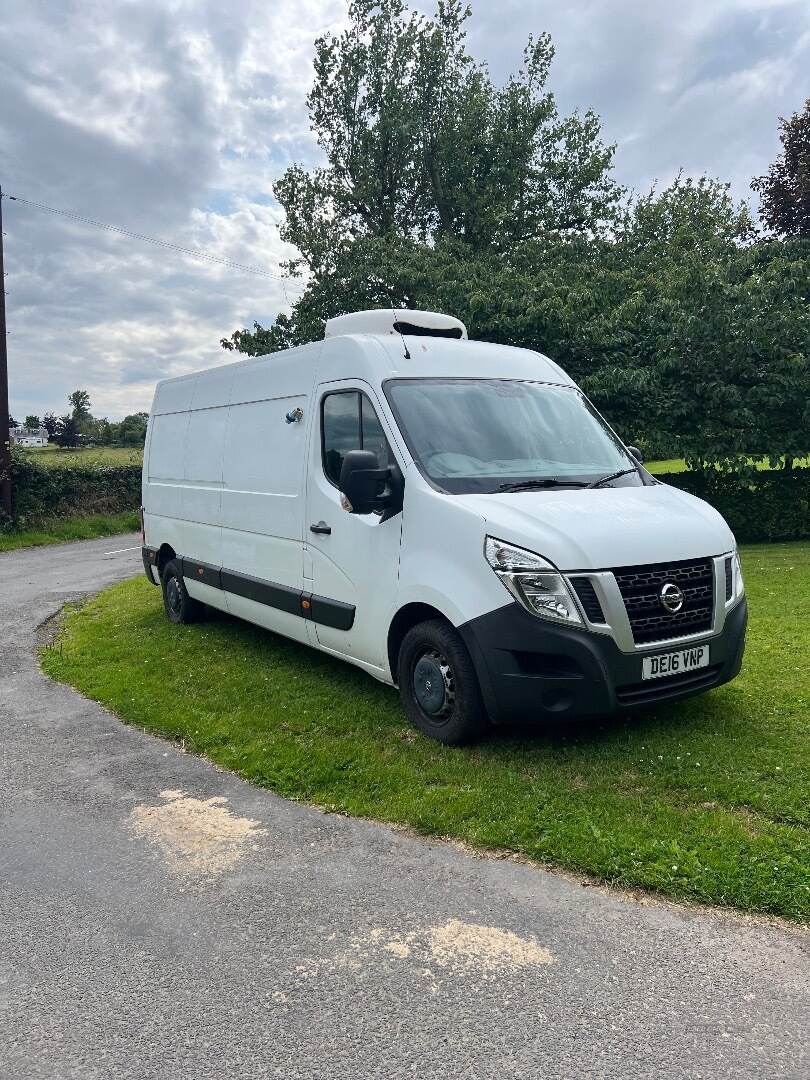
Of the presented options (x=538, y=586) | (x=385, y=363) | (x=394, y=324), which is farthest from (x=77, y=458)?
(x=538, y=586)

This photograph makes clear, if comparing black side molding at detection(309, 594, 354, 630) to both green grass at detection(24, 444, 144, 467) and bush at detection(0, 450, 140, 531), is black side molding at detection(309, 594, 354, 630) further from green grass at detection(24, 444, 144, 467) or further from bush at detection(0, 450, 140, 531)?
green grass at detection(24, 444, 144, 467)

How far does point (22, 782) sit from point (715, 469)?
13.1 m

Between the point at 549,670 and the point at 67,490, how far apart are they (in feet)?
72.8

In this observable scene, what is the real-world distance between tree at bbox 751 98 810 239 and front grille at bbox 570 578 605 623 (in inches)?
765

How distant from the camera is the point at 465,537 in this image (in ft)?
14.9

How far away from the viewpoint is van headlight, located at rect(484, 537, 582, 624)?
4.28 meters

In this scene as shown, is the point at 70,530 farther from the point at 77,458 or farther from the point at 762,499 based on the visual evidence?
the point at 762,499

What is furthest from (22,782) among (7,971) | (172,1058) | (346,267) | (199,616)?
(346,267)

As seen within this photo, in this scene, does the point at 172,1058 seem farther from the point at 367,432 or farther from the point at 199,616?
the point at 199,616

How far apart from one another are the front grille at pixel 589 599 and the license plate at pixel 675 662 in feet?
1.28

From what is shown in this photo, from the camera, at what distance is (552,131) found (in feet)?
85.7

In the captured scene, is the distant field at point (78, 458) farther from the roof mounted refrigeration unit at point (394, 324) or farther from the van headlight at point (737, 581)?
the van headlight at point (737, 581)

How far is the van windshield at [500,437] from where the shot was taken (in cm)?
505

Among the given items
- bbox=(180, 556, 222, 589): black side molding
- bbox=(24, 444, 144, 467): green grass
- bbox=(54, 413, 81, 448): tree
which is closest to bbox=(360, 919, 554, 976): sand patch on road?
bbox=(180, 556, 222, 589): black side molding
